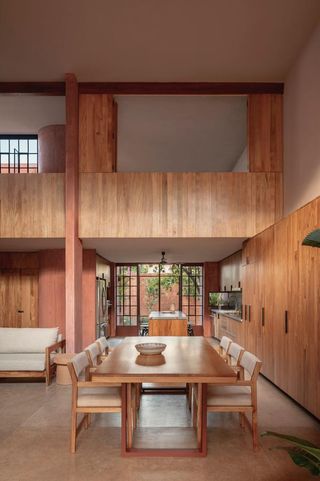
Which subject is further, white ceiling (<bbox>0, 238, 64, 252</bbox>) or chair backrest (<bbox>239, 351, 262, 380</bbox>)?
Answer: white ceiling (<bbox>0, 238, 64, 252</bbox>)

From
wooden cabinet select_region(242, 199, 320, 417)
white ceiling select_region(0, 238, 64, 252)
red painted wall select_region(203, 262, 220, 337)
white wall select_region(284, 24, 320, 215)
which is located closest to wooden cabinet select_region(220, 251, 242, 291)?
red painted wall select_region(203, 262, 220, 337)

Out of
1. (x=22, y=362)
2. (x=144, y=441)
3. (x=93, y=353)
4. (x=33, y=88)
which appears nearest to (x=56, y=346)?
(x=22, y=362)

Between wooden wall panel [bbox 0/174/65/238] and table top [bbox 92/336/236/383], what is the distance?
113 inches

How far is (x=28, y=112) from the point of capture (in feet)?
26.0

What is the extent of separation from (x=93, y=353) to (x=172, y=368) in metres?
1.38

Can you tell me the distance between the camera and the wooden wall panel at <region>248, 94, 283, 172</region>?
22.0ft

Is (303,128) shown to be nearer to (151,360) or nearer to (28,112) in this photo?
(151,360)

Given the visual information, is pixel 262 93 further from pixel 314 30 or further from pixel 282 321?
pixel 282 321

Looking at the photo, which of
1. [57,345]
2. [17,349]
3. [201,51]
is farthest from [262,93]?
[17,349]

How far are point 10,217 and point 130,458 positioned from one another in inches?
175

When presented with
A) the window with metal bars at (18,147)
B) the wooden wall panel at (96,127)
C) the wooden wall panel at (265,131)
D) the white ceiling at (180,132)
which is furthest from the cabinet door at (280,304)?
the window with metal bars at (18,147)

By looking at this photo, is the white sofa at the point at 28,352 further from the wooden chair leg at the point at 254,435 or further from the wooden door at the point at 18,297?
the wooden chair leg at the point at 254,435

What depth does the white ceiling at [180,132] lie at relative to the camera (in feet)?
24.3

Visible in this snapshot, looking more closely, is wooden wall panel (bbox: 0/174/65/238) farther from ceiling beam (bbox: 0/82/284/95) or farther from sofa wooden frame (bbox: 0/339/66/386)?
sofa wooden frame (bbox: 0/339/66/386)
